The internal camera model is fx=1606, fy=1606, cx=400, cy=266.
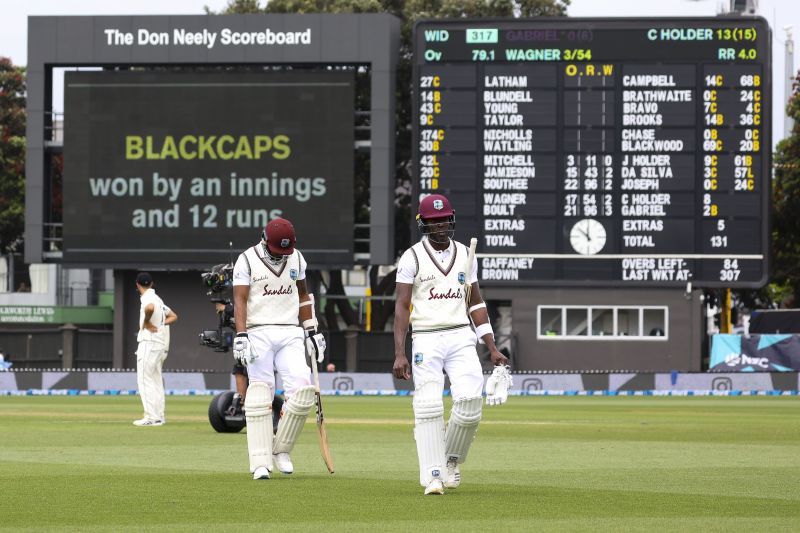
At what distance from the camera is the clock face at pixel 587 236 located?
37.2 metres

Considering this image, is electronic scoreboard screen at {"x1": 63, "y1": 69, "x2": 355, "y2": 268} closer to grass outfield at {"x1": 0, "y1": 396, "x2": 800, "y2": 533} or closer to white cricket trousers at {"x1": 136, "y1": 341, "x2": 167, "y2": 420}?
grass outfield at {"x1": 0, "y1": 396, "x2": 800, "y2": 533}

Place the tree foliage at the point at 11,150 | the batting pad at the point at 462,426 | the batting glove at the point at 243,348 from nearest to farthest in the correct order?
1. the batting pad at the point at 462,426
2. the batting glove at the point at 243,348
3. the tree foliage at the point at 11,150

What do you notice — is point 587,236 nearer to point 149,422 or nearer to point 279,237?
point 149,422

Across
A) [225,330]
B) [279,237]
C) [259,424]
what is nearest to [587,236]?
[225,330]

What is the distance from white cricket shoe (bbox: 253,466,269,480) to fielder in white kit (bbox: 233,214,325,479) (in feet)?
0.49

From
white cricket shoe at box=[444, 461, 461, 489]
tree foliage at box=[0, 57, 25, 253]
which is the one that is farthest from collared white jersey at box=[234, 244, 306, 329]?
tree foliage at box=[0, 57, 25, 253]

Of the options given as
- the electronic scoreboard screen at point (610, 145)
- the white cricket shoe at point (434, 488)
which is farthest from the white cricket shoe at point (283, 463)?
the electronic scoreboard screen at point (610, 145)

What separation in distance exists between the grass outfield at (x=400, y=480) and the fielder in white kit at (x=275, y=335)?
50 cm

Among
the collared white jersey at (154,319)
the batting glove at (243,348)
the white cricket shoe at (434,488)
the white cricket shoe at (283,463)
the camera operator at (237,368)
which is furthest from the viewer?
the collared white jersey at (154,319)

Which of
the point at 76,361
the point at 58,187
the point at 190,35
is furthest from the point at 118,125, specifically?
the point at 58,187

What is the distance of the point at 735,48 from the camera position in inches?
1459

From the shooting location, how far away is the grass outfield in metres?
9.48

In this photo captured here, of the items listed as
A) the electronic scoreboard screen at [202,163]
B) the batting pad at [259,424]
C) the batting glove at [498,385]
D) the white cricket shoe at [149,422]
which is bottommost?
the white cricket shoe at [149,422]

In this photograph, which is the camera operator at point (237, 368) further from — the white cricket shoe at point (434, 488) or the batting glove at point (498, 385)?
the white cricket shoe at point (434, 488)
